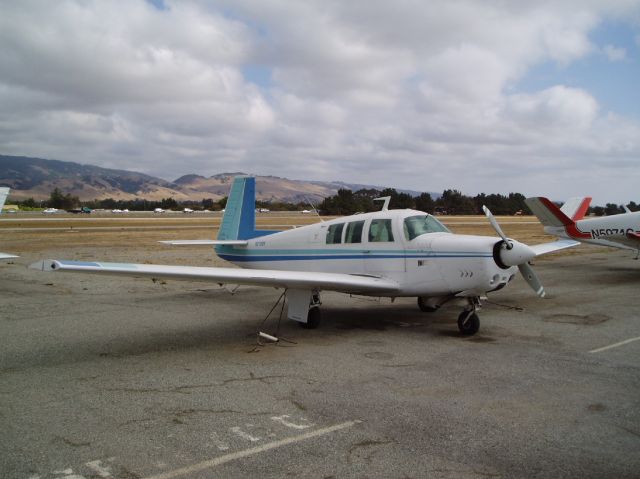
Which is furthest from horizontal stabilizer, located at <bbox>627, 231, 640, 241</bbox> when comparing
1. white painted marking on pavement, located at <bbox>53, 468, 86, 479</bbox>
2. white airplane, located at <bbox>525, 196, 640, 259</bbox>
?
white painted marking on pavement, located at <bbox>53, 468, 86, 479</bbox>

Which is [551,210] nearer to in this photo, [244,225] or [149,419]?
[244,225]

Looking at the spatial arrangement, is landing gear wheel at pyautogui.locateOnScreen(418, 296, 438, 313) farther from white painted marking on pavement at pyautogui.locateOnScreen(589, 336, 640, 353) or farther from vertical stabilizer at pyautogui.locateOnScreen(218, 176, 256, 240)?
vertical stabilizer at pyautogui.locateOnScreen(218, 176, 256, 240)

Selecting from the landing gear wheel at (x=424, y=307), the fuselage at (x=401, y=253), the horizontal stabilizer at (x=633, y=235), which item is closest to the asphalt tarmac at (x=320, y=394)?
the landing gear wheel at (x=424, y=307)

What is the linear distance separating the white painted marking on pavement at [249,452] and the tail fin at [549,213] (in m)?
17.6

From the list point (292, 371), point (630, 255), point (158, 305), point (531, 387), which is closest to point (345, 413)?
point (292, 371)

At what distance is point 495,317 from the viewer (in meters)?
9.87

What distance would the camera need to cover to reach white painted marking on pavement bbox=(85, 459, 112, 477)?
145 inches

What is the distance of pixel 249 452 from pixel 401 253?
17.6 ft

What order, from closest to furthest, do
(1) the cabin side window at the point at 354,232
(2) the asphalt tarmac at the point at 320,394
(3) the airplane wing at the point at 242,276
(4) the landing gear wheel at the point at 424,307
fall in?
(2) the asphalt tarmac at the point at 320,394 → (3) the airplane wing at the point at 242,276 → (1) the cabin side window at the point at 354,232 → (4) the landing gear wheel at the point at 424,307

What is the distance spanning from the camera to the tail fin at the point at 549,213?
64.0 feet

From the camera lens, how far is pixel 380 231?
9117 millimetres

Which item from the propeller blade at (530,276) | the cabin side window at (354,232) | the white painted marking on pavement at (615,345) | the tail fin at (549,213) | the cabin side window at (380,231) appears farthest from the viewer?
the tail fin at (549,213)

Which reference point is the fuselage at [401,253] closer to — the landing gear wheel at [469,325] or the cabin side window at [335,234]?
the cabin side window at [335,234]

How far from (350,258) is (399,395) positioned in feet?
14.1
